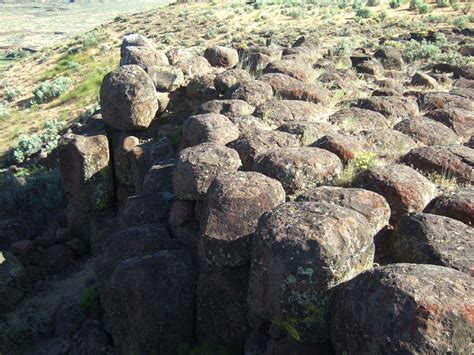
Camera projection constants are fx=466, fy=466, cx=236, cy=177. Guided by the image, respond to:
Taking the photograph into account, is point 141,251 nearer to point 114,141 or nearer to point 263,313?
point 263,313

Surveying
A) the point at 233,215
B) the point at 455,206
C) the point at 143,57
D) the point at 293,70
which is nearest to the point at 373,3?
the point at 293,70

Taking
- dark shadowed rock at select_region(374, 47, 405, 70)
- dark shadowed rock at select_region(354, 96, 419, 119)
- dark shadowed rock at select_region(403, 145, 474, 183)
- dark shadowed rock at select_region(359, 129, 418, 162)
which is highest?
dark shadowed rock at select_region(403, 145, 474, 183)

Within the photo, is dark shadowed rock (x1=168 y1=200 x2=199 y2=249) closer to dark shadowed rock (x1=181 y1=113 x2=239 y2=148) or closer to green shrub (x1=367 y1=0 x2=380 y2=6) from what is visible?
dark shadowed rock (x1=181 y1=113 x2=239 y2=148)

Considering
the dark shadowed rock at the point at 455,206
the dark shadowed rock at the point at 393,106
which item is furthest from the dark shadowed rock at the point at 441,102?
the dark shadowed rock at the point at 455,206

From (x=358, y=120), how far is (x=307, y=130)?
124cm

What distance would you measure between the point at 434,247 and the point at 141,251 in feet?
11.0

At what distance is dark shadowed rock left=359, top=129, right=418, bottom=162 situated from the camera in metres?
6.10

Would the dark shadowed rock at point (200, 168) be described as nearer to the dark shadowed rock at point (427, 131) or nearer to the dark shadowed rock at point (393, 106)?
the dark shadowed rock at point (427, 131)

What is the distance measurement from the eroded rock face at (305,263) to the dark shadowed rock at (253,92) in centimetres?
428

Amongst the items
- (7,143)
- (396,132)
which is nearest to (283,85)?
(396,132)

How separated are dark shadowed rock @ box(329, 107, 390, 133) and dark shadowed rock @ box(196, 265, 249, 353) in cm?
331

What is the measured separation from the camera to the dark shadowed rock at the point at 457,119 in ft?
23.2

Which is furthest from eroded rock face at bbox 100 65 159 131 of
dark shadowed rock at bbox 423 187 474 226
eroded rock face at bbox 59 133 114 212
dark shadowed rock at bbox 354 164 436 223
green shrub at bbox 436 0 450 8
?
green shrub at bbox 436 0 450 8

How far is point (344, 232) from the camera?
3883 millimetres
